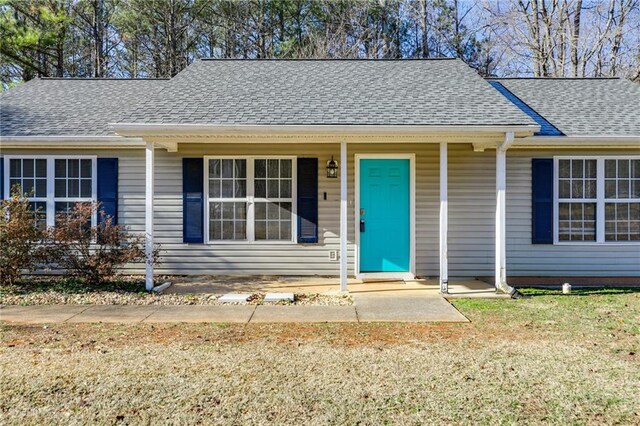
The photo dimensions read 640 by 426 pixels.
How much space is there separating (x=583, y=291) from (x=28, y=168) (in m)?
9.80

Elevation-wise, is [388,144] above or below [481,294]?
above

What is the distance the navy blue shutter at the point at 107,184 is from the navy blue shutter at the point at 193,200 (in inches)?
49.2

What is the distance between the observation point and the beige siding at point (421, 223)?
312 inches

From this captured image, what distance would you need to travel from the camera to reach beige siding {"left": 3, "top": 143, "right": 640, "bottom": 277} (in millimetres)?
7934

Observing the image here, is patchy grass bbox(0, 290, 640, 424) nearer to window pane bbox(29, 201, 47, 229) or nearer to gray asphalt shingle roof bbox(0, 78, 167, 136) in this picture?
window pane bbox(29, 201, 47, 229)

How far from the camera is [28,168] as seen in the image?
8047 mm

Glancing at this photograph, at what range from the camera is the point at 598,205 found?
789 cm

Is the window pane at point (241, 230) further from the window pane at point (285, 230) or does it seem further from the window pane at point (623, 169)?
the window pane at point (623, 169)

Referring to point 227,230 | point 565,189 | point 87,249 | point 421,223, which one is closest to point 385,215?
point 421,223

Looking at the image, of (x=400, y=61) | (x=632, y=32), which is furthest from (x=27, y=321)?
(x=632, y=32)

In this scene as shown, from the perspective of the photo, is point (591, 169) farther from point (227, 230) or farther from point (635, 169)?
point (227, 230)

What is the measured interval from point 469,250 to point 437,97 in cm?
279

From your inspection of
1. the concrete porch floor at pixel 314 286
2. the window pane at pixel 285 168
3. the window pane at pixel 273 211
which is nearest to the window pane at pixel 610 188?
the concrete porch floor at pixel 314 286

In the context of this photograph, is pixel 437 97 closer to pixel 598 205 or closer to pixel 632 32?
pixel 598 205
